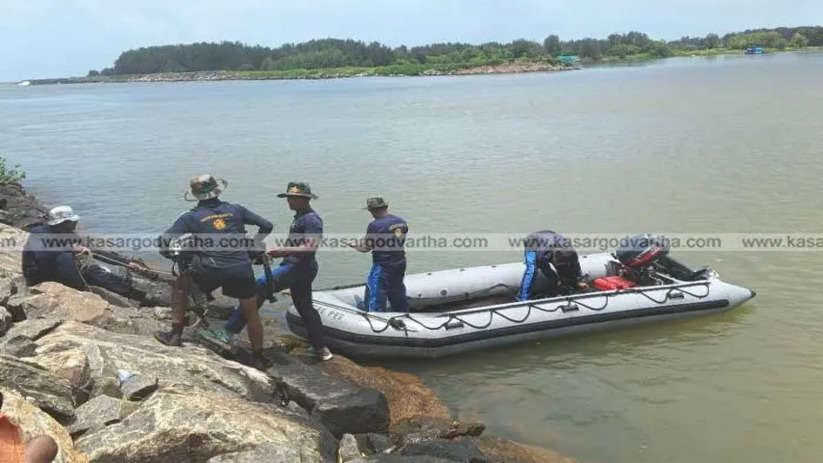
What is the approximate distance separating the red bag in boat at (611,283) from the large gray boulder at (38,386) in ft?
21.1

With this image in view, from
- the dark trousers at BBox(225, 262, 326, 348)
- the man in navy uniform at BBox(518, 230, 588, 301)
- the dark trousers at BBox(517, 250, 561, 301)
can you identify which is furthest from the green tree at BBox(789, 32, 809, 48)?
the dark trousers at BBox(225, 262, 326, 348)

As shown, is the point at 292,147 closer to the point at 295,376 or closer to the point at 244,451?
the point at 295,376

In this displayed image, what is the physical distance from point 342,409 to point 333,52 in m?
142

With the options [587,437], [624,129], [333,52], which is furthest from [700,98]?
[333,52]

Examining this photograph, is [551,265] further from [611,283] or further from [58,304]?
[58,304]

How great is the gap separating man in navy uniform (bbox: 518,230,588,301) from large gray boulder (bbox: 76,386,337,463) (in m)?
4.43

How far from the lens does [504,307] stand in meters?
8.19

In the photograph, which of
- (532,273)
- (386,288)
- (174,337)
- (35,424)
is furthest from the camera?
(532,273)

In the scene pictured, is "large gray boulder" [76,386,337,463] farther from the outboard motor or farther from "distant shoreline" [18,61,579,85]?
"distant shoreline" [18,61,579,85]

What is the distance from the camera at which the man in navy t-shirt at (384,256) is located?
754 centimetres

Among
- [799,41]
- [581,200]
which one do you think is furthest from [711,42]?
[581,200]

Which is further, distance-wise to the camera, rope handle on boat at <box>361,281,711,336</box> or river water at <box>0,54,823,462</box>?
rope handle on boat at <box>361,281,711,336</box>

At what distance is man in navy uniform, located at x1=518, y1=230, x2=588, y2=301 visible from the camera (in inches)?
344

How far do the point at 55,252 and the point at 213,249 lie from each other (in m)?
2.50
